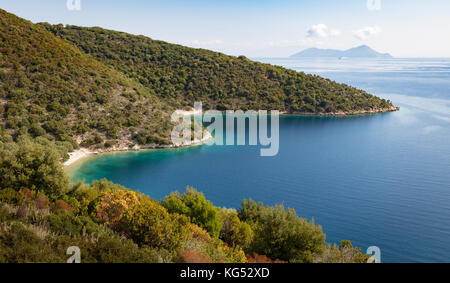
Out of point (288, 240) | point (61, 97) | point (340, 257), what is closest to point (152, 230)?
point (288, 240)

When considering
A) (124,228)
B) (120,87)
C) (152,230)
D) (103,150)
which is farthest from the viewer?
(120,87)

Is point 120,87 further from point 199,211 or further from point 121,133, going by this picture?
point 199,211

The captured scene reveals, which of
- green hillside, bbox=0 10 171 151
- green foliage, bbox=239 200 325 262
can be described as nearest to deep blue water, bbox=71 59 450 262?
green hillside, bbox=0 10 171 151

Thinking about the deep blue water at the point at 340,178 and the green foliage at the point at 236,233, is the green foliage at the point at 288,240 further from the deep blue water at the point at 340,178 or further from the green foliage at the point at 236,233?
the deep blue water at the point at 340,178

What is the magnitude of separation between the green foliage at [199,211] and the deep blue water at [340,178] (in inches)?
373

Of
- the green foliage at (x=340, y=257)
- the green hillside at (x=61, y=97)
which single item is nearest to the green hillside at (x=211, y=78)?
the green hillside at (x=61, y=97)

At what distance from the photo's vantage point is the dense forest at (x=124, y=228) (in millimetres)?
8352

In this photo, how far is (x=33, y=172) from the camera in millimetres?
15727

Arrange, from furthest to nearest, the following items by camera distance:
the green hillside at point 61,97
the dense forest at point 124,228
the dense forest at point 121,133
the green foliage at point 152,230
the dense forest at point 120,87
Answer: the dense forest at point 120,87, the green hillside at point 61,97, the green foliage at point 152,230, the dense forest at point 121,133, the dense forest at point 124,228

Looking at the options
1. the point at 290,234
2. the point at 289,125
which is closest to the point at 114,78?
the point at 289,125

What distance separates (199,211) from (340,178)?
21487mm

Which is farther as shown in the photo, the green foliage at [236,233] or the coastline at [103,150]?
the coastline at [103,150]

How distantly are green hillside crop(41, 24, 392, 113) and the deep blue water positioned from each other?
19.0 m
